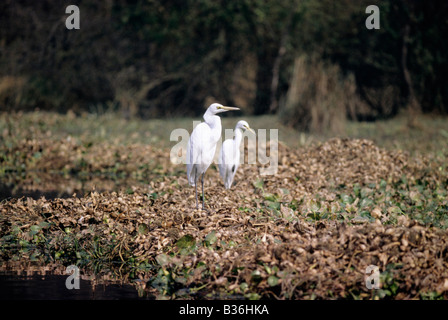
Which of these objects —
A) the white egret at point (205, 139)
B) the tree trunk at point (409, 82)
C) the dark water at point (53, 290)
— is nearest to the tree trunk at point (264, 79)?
the tree trunk at point (409, 82)

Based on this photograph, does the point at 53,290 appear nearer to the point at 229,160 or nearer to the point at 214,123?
the point at 214,123

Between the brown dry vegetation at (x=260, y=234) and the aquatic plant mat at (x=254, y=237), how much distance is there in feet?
0.03

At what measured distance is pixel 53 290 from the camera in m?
4.26

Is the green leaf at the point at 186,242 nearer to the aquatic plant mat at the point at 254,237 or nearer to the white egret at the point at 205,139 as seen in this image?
the aquatic plant mat at the point at 254,237

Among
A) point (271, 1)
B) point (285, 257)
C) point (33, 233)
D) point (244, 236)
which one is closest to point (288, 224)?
point (244, 236)

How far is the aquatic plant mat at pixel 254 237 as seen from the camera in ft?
13.4

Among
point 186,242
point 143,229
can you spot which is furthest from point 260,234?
point 143,229

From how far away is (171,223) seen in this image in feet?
17.0

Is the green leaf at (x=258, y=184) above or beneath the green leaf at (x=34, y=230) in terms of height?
above

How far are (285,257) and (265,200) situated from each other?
210 centimetres

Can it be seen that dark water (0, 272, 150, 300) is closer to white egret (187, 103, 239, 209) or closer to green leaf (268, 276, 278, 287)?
green leaf (268, 276, 278, 287)
